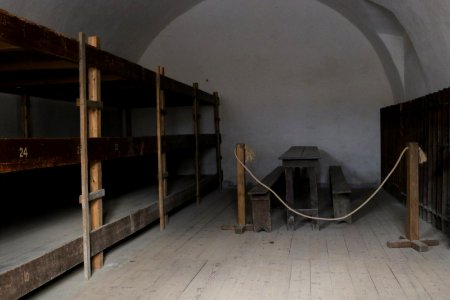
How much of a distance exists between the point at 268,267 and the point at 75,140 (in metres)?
1.92

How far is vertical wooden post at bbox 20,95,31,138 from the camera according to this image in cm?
586

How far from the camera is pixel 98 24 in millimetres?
6879

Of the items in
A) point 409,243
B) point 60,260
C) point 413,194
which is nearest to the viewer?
point 60,260

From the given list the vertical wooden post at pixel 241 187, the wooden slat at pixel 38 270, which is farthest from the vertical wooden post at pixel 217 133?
the wooden slat at pixel 38 270

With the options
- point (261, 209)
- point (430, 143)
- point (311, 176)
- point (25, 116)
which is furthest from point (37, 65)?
point (430, 143)

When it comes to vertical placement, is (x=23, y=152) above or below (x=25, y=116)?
below

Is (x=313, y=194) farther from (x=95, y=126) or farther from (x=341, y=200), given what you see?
(x=95, y=126)

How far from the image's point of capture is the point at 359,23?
802 cm

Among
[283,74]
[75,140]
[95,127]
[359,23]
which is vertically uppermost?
[359,23]

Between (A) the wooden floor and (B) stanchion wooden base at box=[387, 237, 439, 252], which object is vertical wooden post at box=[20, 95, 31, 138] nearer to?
(A) the wooden floor

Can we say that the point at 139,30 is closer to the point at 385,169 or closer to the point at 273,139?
the point at 273,139

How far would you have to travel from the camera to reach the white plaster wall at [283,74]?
8.52 metres

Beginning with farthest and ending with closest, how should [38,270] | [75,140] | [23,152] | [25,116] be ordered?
[25,116] < [75,140] < [38,270] < [23,152]

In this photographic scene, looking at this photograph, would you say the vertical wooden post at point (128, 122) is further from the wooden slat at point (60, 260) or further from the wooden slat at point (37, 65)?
the wooden slat at point (37, 65)
